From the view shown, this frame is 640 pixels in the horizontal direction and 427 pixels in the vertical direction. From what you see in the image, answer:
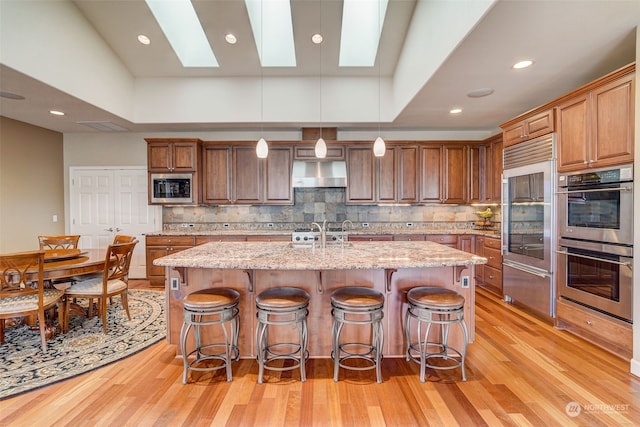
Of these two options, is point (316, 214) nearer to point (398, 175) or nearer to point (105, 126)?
point (398, 175)

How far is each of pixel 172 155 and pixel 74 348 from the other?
10.5 feet

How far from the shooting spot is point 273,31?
4254 millimetres

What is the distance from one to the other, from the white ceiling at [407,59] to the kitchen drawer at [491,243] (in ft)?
6.37

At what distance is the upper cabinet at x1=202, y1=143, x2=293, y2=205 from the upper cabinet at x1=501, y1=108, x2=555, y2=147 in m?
3.33

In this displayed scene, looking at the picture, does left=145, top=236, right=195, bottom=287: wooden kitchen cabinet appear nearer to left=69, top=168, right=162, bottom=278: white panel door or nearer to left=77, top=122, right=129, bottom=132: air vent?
left=69, top=168, right=162, bottom=278: white panel door

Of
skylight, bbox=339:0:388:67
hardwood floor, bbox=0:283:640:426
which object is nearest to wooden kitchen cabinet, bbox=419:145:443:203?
skylight, bbox=339:0:388:67

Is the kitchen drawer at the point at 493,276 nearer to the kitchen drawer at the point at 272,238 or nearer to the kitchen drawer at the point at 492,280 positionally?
the kitchen drawer at the point at 492,280

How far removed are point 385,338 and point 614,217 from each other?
226 cm

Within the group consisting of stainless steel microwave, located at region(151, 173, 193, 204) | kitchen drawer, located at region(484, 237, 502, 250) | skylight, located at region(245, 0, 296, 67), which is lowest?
kitchen drawer, located at region(484, 237, 502, 250)

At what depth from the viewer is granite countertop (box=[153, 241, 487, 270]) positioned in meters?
2.10

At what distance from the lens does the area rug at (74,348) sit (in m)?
2.26

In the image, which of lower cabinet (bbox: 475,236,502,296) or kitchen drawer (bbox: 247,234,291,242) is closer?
lower cabinet (bbox: 475,236,502,296)

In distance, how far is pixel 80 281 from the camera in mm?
3326

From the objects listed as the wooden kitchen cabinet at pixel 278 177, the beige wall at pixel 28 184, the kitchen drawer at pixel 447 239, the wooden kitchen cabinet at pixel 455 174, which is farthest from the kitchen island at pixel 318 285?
the beige wall at pixel 28 184
